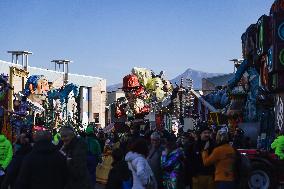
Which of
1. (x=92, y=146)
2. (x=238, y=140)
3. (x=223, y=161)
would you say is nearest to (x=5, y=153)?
(x=92, y=146)

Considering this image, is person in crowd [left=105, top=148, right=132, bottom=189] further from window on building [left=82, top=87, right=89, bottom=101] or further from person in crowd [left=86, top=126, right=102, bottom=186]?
window on building [left=82, top=87, right=89, bottom=101]

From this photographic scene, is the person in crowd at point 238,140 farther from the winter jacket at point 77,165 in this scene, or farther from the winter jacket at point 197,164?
the winter jacket at point 77,165

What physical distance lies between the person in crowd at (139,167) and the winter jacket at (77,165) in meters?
0.56

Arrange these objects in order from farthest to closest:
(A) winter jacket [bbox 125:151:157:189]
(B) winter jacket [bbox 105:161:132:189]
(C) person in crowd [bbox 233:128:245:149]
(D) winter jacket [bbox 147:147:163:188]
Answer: (C) person in crowd [bbox 233:128:245:149], (D) winter jacket [bbox 147:147:163:188], (A) winter jacket [bbox 125:151:157:189], (B) winter jacket [bbox 105:161:132:189]

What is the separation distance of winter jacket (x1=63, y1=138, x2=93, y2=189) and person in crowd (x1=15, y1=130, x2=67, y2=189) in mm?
547

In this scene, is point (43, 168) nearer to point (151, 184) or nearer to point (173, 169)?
point (151, 184)

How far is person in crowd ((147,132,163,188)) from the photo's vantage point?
33.3 ft

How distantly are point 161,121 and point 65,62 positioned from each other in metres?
43.1

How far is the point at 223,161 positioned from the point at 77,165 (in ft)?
8.61

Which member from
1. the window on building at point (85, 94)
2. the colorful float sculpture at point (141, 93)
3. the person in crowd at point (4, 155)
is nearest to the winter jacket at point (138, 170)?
the person in crowd at point (4, 155)

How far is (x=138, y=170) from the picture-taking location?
24.3 feet

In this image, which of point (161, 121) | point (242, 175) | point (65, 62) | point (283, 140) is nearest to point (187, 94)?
point (161, 121)

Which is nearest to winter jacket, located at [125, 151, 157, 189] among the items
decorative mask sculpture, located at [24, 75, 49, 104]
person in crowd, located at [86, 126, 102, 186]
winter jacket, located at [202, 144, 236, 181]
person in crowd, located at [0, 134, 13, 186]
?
winter jacket, located at [202, 144, 236, 181]

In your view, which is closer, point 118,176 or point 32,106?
point 118,176
